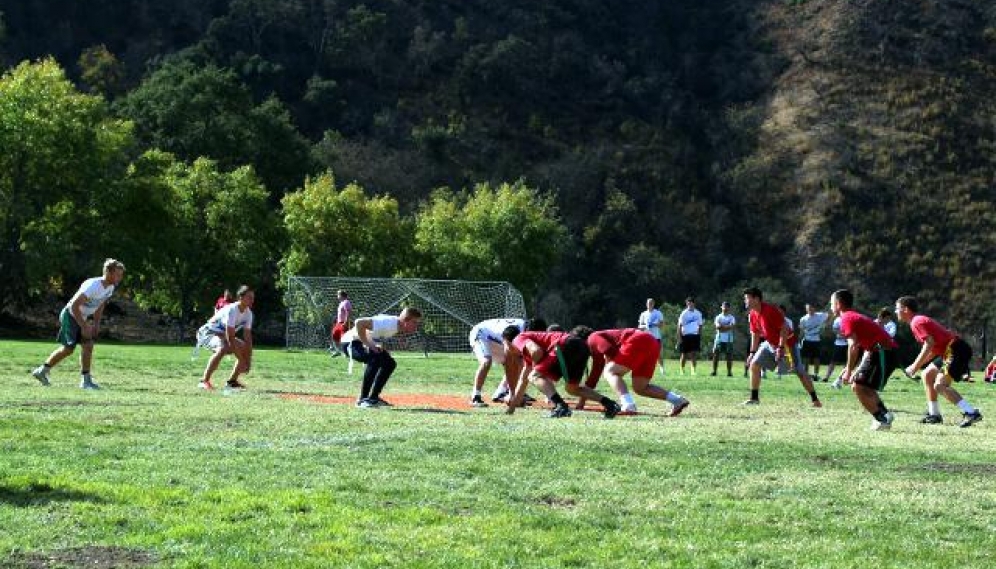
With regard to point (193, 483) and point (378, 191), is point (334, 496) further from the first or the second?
point (378, 191)

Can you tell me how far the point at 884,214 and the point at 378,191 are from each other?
108ft

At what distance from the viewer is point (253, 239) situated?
6794cm

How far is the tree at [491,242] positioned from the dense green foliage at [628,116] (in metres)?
9.00

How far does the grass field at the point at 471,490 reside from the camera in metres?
8.24

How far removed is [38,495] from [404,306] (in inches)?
1726

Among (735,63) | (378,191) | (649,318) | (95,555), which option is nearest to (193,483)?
(95,555)

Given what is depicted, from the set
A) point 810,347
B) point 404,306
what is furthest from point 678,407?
point 404,306

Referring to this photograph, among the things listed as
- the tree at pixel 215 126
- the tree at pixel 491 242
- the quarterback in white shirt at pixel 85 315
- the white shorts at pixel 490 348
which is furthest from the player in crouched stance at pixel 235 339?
the tree at pixel 215 126

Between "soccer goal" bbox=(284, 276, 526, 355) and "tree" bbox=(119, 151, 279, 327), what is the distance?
12481 millimetres

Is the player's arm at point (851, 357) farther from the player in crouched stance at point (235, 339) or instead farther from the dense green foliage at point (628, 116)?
the dense green foliage at point (628, 116)

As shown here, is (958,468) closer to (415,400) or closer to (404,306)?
(415,400)

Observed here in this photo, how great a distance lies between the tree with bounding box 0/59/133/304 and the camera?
60.4m

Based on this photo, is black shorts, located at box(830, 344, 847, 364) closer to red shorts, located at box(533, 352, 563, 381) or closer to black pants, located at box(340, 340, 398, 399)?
red shorts, located at box(533, 352, 563, 381)

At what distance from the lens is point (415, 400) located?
21.7m
